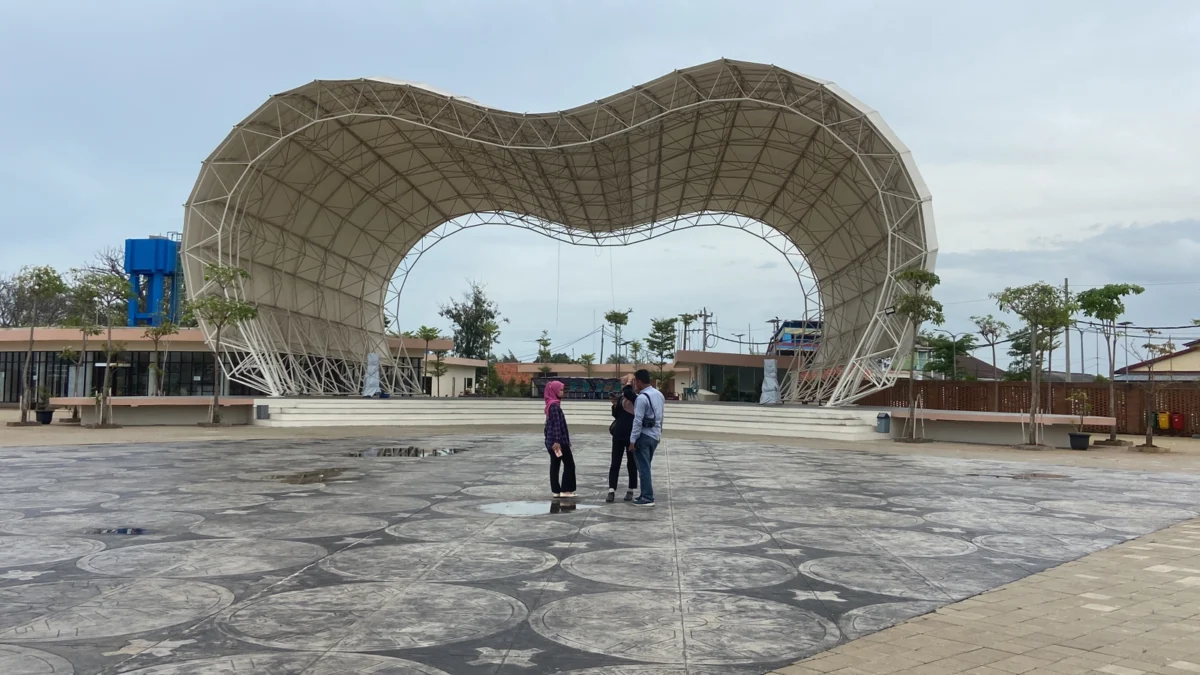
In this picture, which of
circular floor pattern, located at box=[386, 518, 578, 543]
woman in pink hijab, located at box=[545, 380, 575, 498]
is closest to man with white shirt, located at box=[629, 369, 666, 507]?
woman in pink hijab, located at box=[545, 380, 575, 498]

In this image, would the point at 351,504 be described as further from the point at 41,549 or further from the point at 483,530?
the point at 41,549

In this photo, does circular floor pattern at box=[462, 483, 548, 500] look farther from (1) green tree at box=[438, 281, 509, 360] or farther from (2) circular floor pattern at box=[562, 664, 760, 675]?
(1) green tree at box=[438, 281, 509, 360]

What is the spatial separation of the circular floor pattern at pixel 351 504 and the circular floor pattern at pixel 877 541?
4.61 m

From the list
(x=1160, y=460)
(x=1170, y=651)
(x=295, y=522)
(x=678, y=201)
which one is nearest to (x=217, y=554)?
(x=295, y=522)

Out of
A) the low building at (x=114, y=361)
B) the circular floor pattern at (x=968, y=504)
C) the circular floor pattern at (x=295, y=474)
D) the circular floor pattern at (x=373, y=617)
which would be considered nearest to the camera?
the circular floor pattern at (x=373, y=617)

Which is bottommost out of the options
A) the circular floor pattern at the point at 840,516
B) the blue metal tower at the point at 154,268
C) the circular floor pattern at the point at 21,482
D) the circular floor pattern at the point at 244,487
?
the circular floor pattern at the point at 21,482

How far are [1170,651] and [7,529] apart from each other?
390 inches

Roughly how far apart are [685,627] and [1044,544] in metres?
4.86

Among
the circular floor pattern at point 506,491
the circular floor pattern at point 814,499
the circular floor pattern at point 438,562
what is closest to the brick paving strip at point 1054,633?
the circular floor pattern at point 438,562

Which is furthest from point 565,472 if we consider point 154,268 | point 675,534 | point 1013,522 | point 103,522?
point 154,268

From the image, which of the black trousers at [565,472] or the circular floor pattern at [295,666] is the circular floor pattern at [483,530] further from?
the circular floor pattern at [295,666]

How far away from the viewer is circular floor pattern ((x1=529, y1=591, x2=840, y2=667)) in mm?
4480

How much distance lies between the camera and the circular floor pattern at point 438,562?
621 centimetres

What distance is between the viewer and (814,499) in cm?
1121
